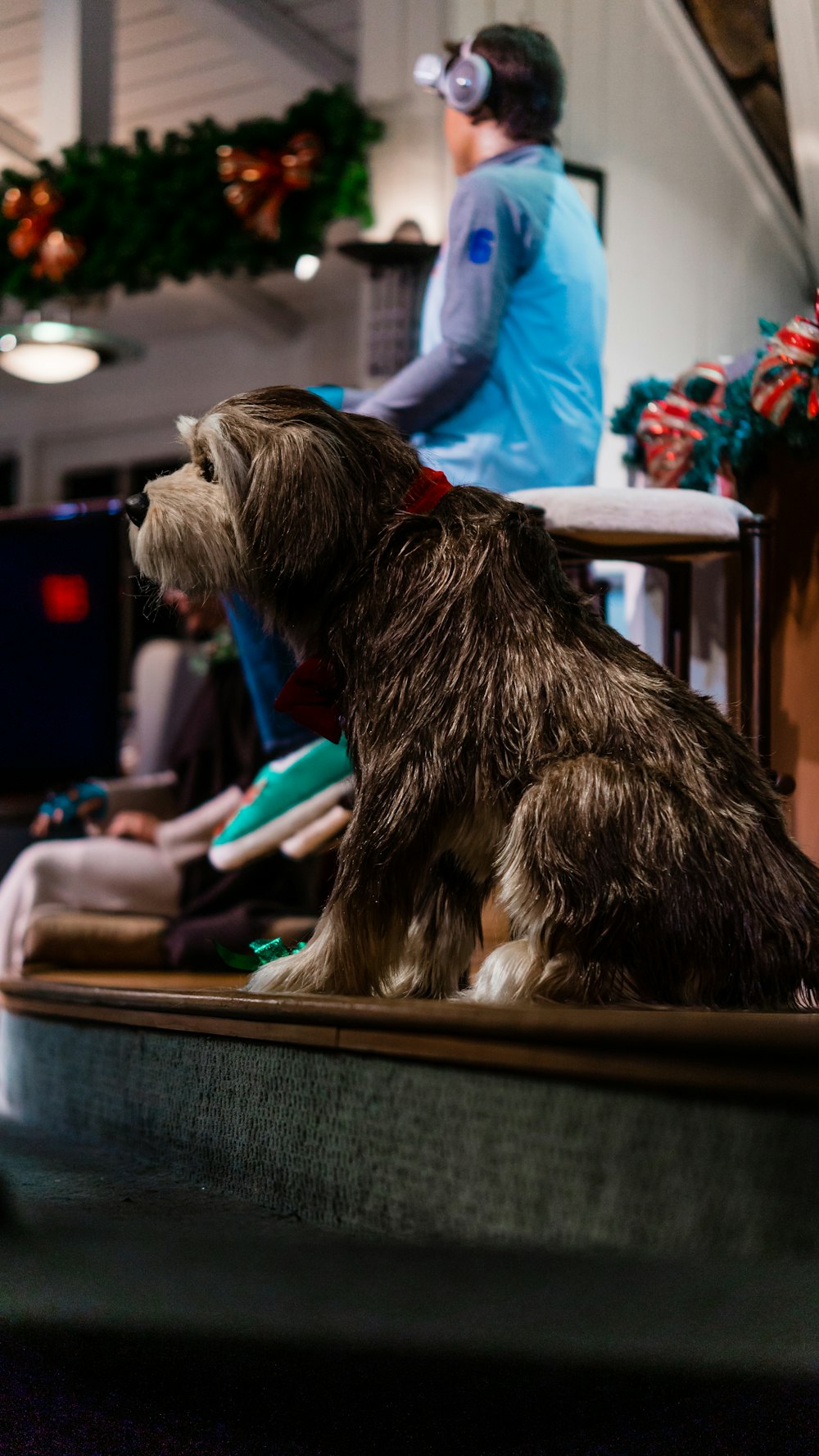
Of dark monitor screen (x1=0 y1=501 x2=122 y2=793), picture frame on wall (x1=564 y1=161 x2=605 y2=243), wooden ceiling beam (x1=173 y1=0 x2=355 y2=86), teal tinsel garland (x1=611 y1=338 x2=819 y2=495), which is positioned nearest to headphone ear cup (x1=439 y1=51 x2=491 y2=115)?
teal tinsel garland (x1=611 y1=338 x2=819 y2=495)

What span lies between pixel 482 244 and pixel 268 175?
2.88 metres

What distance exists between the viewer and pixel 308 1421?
89 cm

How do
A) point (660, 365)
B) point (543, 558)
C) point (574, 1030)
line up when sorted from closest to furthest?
point (574, 1030) < point (543, 558) < point (660, 365)

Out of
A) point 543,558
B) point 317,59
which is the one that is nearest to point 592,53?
point 317,59

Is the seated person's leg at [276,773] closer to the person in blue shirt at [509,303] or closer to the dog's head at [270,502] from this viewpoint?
the person in blue shirt at [509,303]

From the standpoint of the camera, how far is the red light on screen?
3678 millimetres

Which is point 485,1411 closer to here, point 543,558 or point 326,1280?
point 326,1280

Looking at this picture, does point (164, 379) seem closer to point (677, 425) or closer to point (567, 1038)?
point (677, 425)

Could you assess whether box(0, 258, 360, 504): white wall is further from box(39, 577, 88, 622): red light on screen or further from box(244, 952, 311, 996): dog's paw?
box(244, 952, 311, 996): dog's paw

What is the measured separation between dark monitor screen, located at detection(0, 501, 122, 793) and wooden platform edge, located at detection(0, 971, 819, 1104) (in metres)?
2.46

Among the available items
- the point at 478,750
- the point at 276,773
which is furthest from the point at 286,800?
the point at 478,750

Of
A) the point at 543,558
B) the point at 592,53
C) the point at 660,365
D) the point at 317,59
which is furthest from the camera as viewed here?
the point at 317,59

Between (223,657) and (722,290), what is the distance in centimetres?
161

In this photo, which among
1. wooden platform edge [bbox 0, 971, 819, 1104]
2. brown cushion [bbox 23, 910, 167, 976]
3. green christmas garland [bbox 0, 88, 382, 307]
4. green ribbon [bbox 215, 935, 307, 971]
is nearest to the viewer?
wooden platform edge [bbox 0, 971, 819, 1104]
